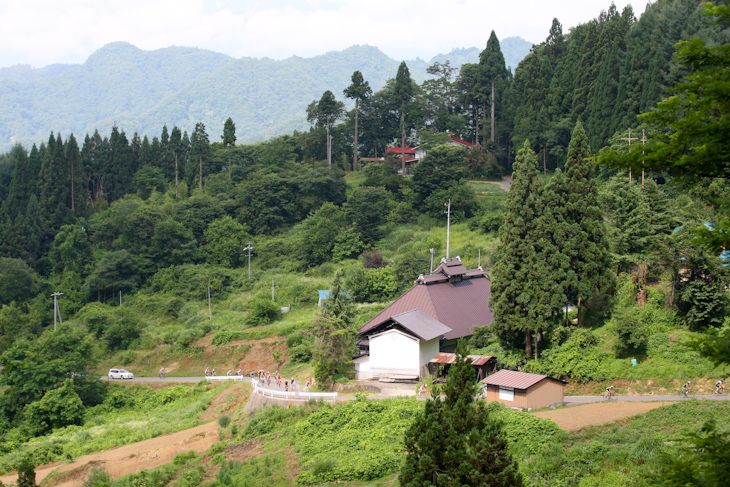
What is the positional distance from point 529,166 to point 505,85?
42.6m

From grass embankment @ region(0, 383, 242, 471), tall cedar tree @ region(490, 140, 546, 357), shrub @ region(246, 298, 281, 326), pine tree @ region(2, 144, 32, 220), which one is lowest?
grass embankment @ region(0, 383, 242, 471)

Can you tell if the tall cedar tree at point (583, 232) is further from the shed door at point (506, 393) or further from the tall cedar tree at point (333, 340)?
the tall cedar tree at point (333, 340)

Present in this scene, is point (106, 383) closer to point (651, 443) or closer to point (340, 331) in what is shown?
point (340, 331)

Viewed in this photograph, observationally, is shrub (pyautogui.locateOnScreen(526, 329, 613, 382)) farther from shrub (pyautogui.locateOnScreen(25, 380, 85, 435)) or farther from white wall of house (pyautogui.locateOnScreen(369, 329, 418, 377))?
shrub (pyautogui.locateOnScreen(25, 380, 85, 435))

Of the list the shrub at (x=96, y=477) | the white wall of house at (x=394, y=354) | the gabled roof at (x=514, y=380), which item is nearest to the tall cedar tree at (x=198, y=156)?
the white wall of house at (x=394, y=354)

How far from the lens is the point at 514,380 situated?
22.7 metres

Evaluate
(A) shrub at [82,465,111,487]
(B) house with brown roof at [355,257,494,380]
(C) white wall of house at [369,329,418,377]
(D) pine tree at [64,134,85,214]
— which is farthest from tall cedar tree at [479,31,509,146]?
(A) shrub at [82,465,111,487]

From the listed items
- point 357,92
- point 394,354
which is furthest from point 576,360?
point 357,92

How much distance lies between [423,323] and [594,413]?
34.9ft

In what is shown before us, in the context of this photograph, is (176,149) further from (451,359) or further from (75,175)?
(451,359)

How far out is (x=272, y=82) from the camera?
646 ft

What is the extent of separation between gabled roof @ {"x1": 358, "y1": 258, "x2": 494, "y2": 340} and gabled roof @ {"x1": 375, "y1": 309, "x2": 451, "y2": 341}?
1192 mm

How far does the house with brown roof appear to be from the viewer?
28.7 m

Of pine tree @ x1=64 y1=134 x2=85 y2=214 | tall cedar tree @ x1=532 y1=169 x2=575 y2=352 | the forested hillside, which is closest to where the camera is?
the forested hillside
